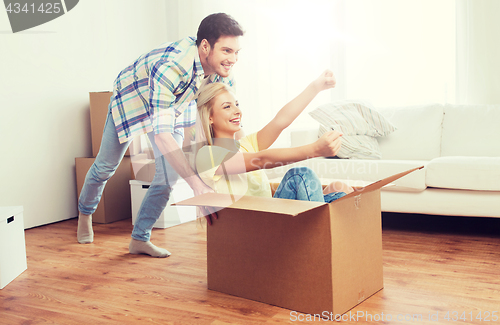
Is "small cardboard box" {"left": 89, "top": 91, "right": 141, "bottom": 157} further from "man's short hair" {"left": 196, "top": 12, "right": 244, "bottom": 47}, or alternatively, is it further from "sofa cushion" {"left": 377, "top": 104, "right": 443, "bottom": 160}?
"sofa cushion" {"left": 377, "top": 104, "right": 443, "bottom": 160}

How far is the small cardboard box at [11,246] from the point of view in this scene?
1.51 metres

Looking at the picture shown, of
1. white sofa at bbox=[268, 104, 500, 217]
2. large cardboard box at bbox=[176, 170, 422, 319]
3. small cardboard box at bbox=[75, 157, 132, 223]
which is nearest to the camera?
large cardboard box at bbox=[176, 170, 422, 319]

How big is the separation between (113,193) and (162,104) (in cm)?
141

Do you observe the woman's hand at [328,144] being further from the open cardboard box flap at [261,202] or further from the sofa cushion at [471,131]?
the sofa cushion at [471,131]

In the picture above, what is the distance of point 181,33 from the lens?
11.1ft

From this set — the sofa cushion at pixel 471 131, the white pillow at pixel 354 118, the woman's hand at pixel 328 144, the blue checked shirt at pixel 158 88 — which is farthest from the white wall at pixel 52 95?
the sofa cushion at pixel 471 131

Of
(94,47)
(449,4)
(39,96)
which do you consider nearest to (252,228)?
(39,96)

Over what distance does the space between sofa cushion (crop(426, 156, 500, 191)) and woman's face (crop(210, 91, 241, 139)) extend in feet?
3.90

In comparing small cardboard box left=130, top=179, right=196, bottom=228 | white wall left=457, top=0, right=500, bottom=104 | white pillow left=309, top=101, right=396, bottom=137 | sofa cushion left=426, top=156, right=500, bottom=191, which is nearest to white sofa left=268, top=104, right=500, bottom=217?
sofa cushion left=426, top=156, right=500, bottom=191

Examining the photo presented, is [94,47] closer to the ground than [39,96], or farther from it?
farther from it

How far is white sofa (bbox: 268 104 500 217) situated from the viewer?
6.43 feet

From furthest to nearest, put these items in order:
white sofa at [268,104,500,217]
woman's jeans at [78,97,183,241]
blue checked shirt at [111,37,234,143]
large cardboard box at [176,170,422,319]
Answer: white sofa at [268,104,500,217]
woman's jeans at [78,97,183,241]
blue checked shirt at [111,37,234,143]
large cardboard box at [176,170,422,319]

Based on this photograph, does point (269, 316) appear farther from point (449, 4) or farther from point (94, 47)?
point (449, 4)

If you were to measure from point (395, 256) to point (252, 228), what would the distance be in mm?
772
